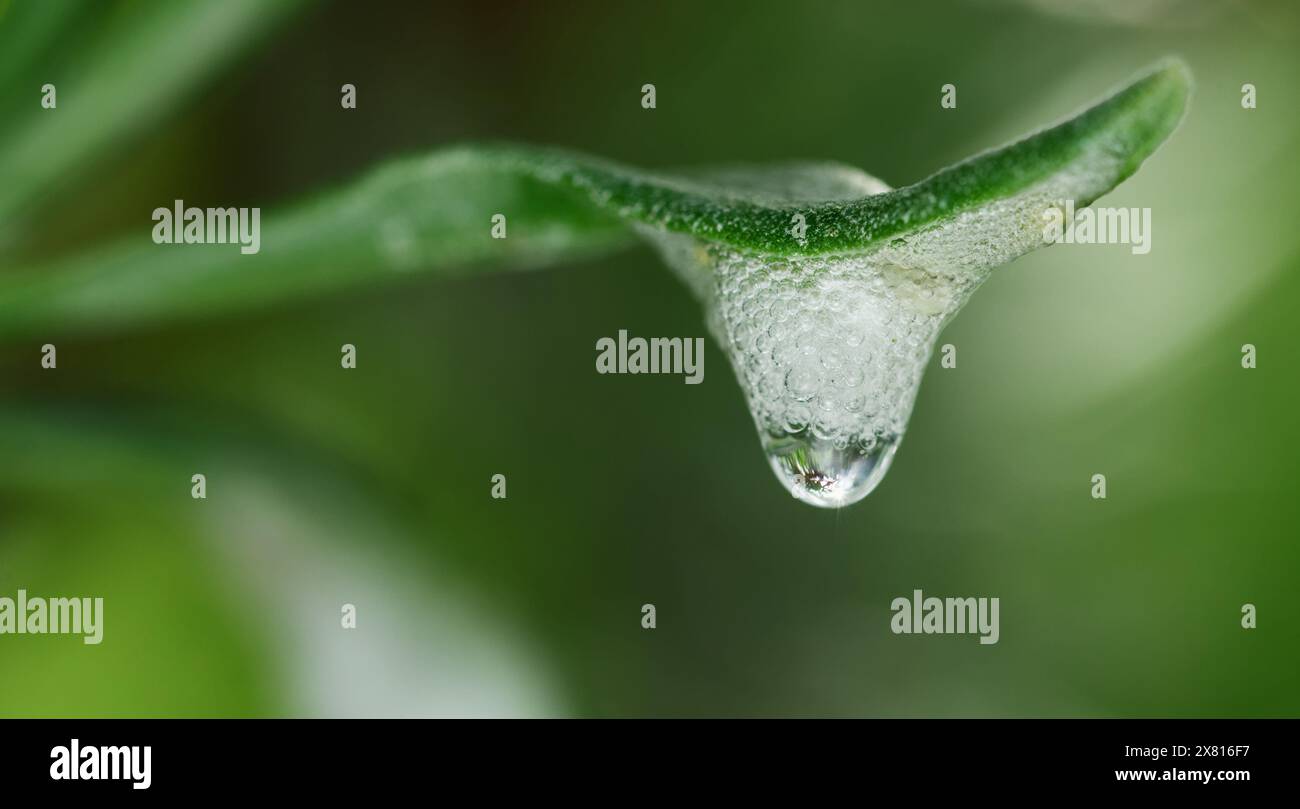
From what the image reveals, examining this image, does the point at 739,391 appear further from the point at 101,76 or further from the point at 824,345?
the point at 101,76

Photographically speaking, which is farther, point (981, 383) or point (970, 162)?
point (981, 383)

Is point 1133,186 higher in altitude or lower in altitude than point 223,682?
higher

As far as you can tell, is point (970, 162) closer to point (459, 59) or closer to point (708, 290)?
point (708, 290)

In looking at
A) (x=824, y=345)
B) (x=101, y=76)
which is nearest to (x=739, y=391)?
(x=824, y=345)

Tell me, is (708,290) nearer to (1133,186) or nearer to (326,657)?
(326,657)

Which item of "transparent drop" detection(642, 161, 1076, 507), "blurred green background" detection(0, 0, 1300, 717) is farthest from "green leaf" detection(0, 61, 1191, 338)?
"blurred green background" detection(0, 0, 1300, 717)

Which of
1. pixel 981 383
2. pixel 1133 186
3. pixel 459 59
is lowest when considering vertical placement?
pixel 981 383
